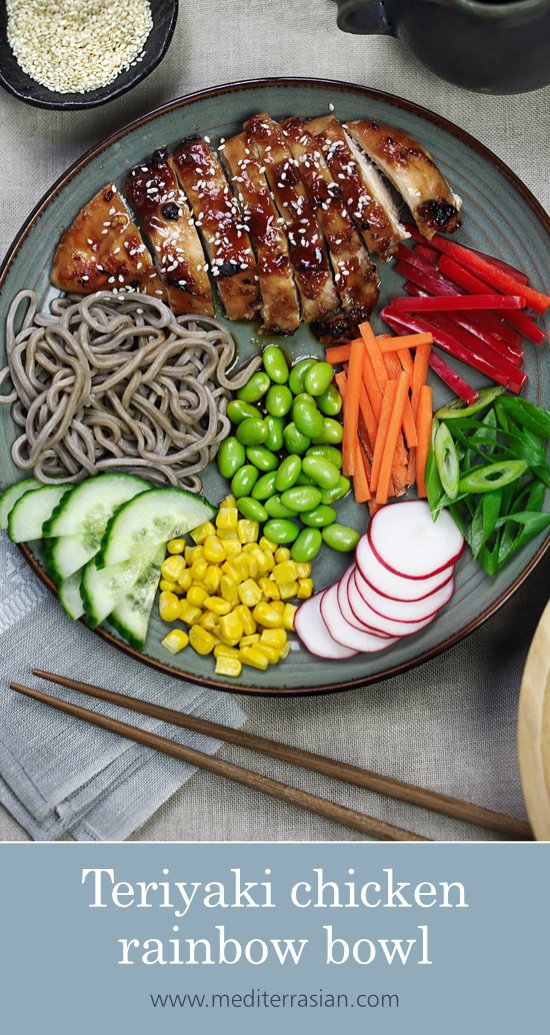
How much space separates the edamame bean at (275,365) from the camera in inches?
130

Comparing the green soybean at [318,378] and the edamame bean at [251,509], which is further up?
the green soybean at [318,378]

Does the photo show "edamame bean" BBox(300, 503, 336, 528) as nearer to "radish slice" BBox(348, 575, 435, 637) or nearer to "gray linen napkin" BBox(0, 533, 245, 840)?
"radish slice" BBox(348, 575, 435, 637)

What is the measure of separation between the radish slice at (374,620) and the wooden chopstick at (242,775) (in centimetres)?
65

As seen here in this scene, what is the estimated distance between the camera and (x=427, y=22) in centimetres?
267

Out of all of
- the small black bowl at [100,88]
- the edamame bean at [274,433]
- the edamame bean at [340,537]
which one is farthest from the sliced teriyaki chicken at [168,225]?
the edamame bean at [340,537]

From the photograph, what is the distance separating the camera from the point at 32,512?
3186 millimetres

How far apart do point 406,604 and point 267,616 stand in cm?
50

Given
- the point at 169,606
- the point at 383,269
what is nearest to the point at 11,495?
the point at 169,606

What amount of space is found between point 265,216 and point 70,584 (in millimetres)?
1483

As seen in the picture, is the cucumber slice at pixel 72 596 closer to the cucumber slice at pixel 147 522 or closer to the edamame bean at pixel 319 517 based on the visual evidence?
the cucumber slice at pixel 147 522

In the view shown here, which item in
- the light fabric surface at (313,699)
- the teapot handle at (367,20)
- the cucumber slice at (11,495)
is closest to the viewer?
the teapot handle at (367,20)

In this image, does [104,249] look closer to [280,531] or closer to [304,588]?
[280,531]

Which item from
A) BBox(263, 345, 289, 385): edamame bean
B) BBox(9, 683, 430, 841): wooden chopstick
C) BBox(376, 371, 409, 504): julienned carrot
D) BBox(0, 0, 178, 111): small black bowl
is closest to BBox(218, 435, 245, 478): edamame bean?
BBox(263, 345, 289, 385): edamame bean

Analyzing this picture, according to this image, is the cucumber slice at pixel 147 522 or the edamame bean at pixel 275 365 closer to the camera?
the cucumber slice at pixel 147 522
